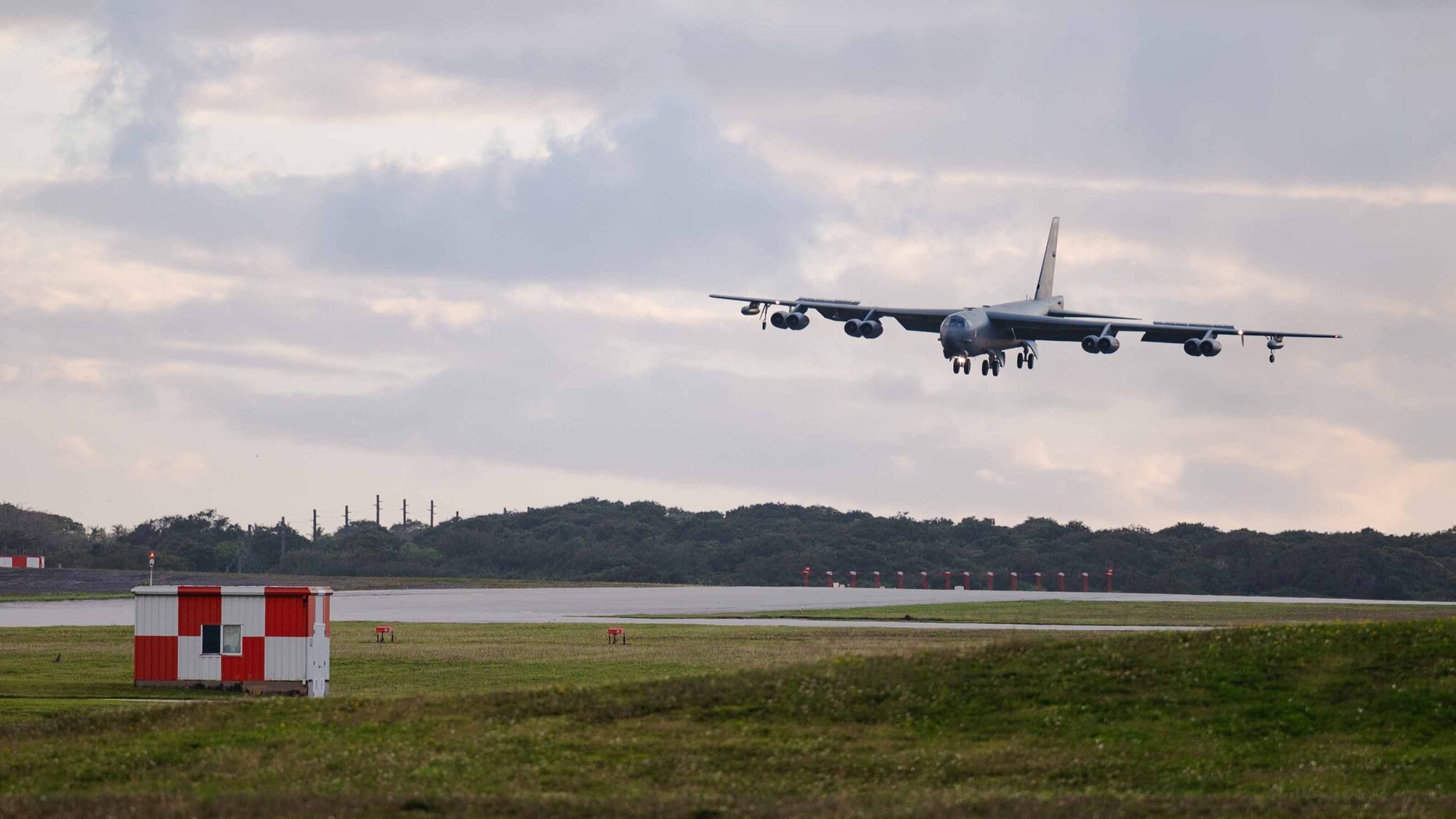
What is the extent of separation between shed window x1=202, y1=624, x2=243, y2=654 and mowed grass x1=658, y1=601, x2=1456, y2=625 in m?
27.5

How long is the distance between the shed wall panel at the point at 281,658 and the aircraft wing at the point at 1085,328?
41.6 m

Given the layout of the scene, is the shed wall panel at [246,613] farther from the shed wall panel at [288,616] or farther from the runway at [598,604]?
the runway at [598,604]

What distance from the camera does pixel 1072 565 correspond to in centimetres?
12862

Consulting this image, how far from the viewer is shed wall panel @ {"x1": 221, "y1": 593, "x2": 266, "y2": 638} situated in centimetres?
3309

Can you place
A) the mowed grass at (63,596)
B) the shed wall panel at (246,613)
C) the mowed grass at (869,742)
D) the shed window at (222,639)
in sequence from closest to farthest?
the mowed grass at (869,742) < the shed wall panel at (246,613) < the shed window at (222,639) < the mowed grass at (63,596)

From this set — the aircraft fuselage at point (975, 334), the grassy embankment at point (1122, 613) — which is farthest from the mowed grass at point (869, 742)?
the aircraft fuselage at point (975, 334)

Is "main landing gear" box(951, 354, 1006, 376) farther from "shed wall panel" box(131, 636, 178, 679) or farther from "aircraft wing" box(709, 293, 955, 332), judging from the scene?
"shed wall panel" box(131, 636, 178, 679)

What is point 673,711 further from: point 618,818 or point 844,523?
point 844,523

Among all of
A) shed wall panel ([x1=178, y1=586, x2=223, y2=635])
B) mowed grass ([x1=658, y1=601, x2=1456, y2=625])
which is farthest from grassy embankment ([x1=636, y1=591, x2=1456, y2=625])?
shed wall panel ([x1=178, y1=586, x2=223, y2=635])

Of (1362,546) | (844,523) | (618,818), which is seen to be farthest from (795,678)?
(844,523)

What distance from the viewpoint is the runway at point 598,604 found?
57344mm

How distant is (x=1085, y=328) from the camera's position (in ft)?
239

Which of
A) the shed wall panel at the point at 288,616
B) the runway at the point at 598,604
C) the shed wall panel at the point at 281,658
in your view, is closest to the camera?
the shed wall panel at the point at 288,616

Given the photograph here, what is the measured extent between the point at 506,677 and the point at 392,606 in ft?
117
